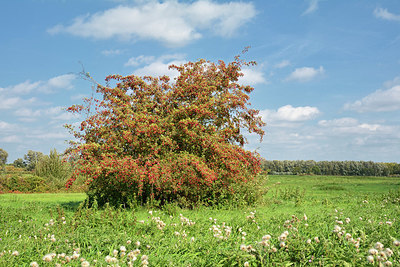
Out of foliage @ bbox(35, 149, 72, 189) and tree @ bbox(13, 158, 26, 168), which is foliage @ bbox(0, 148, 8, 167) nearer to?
tree @ bbox(13, 158, 26, 168)

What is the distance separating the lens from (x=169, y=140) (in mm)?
11727

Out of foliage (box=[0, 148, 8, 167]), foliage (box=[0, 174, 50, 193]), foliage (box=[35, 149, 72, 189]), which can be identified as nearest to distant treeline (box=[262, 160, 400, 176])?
foliage (box=[35, 149, 72, 189])

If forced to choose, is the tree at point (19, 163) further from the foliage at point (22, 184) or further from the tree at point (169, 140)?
the tree at point (169, 140)

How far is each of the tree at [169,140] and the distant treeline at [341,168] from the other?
75.6 m

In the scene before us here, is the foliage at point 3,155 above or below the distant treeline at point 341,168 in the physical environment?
above

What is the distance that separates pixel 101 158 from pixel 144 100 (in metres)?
3.12

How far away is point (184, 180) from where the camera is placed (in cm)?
1153

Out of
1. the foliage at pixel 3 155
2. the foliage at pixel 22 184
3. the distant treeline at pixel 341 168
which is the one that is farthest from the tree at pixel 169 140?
the foliage at pixel 3 155

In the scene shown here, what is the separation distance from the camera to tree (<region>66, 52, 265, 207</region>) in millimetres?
11438

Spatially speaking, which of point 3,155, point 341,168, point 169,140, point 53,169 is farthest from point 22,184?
point 341,168

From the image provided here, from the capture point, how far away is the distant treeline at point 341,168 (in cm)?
8875

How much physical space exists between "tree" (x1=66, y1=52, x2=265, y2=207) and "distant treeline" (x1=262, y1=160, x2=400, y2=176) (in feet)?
248

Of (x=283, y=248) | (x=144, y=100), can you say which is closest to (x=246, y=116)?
(x=144, y=100)

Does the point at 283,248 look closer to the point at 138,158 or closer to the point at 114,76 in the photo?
the point at 138,158
